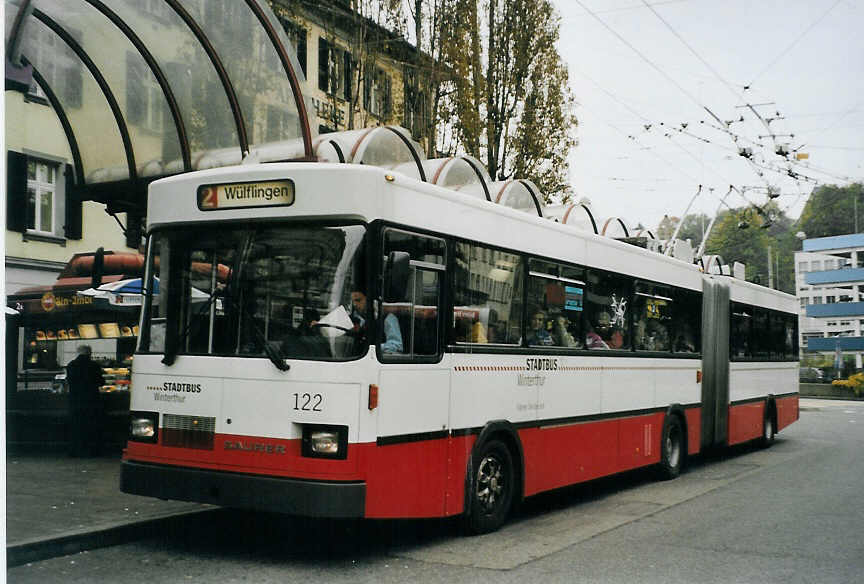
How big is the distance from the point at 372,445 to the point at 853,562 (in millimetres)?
3969

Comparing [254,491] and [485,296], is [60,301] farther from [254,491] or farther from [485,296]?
[254,491]

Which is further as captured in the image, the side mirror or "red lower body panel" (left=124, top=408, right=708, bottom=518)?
the side mirror

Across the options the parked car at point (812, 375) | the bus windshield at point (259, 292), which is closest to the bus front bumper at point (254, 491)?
the bus windshield at point (259, 292)

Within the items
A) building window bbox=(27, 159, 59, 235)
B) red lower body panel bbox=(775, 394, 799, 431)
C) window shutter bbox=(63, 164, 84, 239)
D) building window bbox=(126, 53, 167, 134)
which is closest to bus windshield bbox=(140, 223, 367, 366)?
building window bbox=(126, 53, 167, 134)

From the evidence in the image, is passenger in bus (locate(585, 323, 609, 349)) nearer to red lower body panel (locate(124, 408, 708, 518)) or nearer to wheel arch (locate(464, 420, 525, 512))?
red lower body panel (locate(124, 408, 708, 518))

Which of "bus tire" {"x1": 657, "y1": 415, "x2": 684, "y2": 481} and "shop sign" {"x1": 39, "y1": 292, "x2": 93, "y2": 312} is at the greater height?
"shop sign" {"x1": 39, "y1": 292, "x2": 93, "y2": 312}

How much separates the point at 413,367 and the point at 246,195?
6.23ft

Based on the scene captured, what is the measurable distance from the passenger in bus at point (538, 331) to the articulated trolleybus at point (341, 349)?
3 cm

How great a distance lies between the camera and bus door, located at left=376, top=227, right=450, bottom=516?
7.47 meters

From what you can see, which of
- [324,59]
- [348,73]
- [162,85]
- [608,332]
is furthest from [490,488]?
[324,59]

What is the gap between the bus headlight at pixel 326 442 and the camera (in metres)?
7.14

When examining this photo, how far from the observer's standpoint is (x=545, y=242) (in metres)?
10.1

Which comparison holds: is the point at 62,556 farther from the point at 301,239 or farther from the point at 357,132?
the point at 357,132

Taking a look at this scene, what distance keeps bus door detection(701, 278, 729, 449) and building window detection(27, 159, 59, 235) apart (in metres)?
12.3
